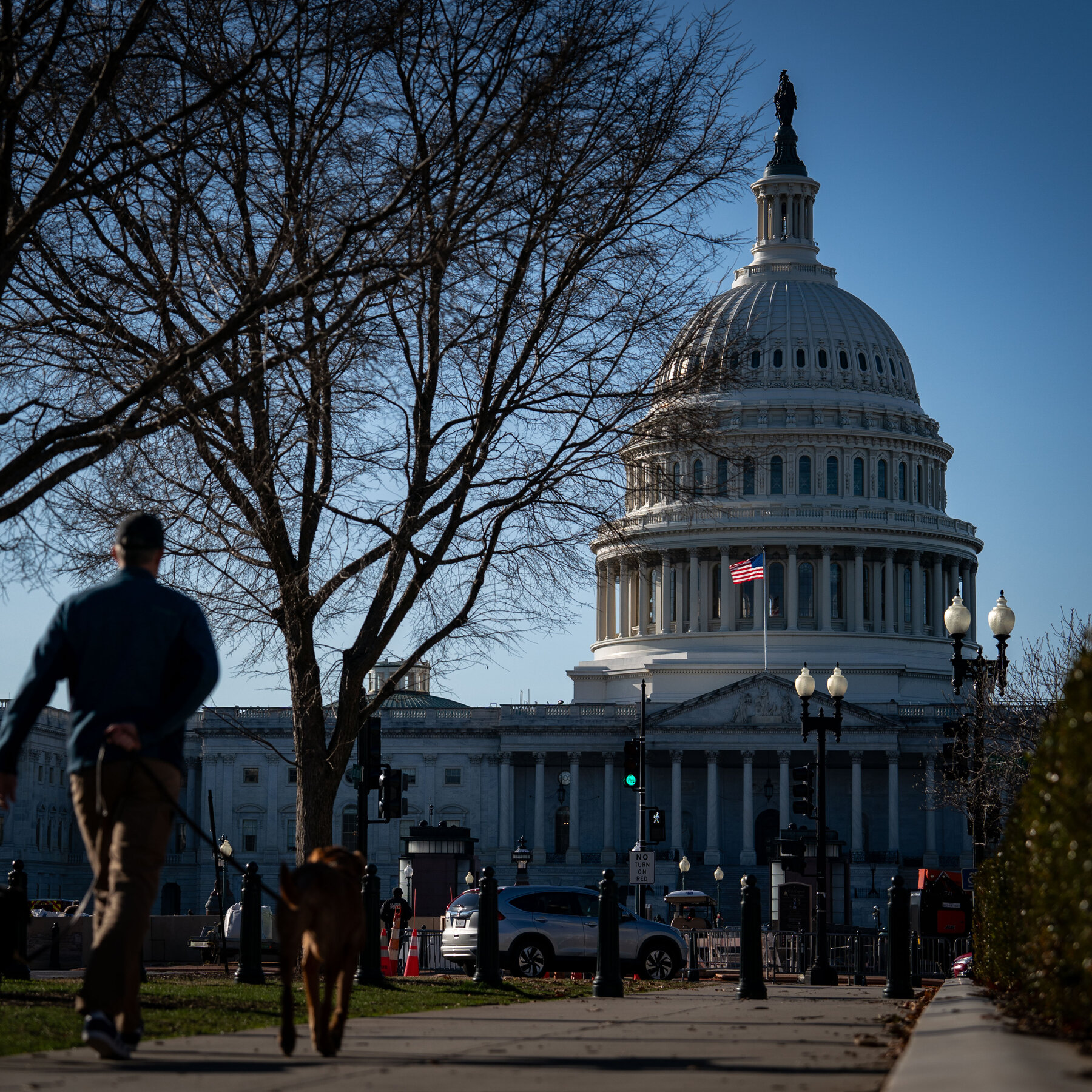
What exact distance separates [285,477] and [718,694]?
88784 mm

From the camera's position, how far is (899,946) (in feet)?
75.5

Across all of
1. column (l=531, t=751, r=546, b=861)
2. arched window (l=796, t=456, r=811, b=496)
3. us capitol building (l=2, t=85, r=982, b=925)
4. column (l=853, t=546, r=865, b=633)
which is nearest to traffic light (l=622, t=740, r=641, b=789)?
us capitol building (l=2, t=85, r=982, b=925)

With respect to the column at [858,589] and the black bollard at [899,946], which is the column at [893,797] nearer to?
the column at [858,589]

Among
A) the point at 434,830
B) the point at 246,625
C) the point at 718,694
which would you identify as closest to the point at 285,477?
the point at 246,625

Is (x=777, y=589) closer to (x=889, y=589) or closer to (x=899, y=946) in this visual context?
(x=889, y=589)

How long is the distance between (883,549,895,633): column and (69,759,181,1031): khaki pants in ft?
364

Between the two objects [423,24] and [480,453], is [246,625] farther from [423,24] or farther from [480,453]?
[423,24]

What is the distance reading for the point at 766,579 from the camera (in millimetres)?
119562

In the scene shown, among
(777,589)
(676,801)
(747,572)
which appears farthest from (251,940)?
(777,589)

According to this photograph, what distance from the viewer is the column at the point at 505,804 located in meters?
110

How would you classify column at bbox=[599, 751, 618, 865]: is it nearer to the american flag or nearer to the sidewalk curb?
the american flag

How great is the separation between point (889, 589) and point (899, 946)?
98271 millimetres

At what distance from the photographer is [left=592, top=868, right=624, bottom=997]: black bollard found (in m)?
20.5

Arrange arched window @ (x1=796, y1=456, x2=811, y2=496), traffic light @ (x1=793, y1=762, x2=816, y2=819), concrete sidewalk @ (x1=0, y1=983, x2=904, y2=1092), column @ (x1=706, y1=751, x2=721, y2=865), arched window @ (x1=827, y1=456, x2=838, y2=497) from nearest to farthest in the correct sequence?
concrete sidewalk @ (x1=0, y1=983, x2=904, y2=1092) < traffic light @ (x1=793, y1=762, x2=816, y2=819) < column @ (x1=706, y1=751, x2=721, y2=865) < arched window @ (x1=796, y1=456, x2=811, y2=496) < arched window @ (x1=827, y1=456, x2=838, y2=497)
